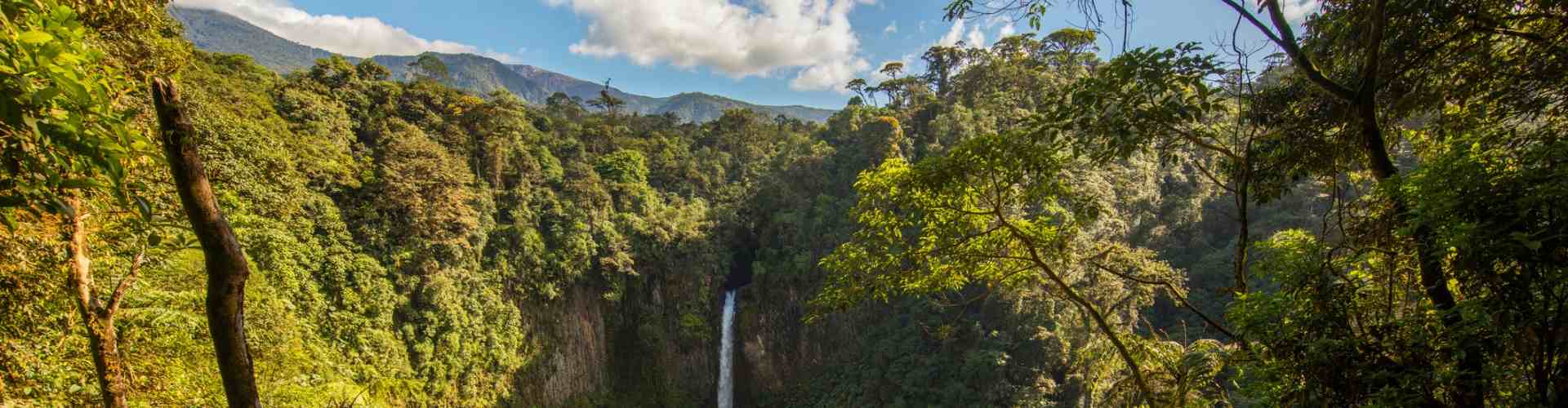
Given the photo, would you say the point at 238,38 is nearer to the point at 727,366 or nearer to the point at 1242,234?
the point at 727,366

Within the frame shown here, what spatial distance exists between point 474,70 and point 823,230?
123 meters

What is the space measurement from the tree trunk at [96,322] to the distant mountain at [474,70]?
7057 centimetres

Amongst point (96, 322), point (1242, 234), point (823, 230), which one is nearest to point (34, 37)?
point (96, 322)

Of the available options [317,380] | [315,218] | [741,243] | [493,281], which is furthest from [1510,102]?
[741,243]

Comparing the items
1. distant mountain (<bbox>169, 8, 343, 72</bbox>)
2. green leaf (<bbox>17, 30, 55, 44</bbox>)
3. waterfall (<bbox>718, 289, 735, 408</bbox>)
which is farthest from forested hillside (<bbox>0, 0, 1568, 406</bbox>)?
distant mountain (<bbox>169, 8, 343, 72</bbox>)

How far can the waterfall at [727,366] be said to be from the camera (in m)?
19.5

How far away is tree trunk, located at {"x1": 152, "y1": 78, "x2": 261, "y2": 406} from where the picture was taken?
153 cm

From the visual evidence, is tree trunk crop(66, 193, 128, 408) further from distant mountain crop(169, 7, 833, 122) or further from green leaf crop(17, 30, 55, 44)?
distant mountain crop(169, 7, 833, 122)

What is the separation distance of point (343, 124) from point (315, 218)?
2547mm

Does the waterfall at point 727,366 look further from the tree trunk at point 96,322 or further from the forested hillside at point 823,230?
the tree trunk at point 96,322

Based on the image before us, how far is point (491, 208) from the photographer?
14609 millimetres

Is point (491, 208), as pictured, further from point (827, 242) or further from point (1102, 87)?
point (1102, 87)

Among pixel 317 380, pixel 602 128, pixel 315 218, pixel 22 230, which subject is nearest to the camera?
pixel 22 230

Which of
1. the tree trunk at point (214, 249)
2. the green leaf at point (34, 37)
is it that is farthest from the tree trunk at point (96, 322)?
the green leaf at point (34, 37)
